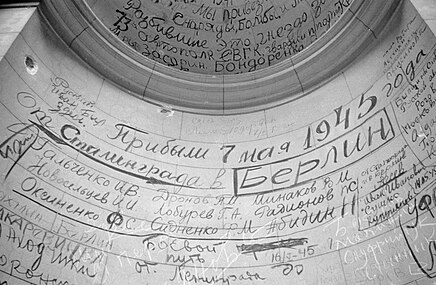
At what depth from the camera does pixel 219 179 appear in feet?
10.7

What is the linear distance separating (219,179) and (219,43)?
149 cm

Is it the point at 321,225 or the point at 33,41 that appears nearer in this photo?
the point at 321,225

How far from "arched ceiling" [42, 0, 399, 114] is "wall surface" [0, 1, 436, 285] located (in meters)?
0.14

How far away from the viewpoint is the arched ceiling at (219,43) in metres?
3.43

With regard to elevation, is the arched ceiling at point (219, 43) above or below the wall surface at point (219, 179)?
above

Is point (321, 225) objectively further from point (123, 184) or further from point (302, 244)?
point (123, 184)

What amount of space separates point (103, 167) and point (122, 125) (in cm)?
43

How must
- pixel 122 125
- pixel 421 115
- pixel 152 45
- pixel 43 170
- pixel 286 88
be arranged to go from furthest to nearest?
pixel 152 45 → pixel 286 88 → pixel 122 125 → pixel 43 170 → pixel 421 115

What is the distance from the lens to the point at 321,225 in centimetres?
280

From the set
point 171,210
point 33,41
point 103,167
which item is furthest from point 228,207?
point 33,41

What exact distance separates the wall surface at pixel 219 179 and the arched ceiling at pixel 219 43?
14cm

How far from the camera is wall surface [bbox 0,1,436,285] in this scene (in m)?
2.48

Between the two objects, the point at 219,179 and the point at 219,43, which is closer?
the point at 219,179

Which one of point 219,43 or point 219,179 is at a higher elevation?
point 219,43
